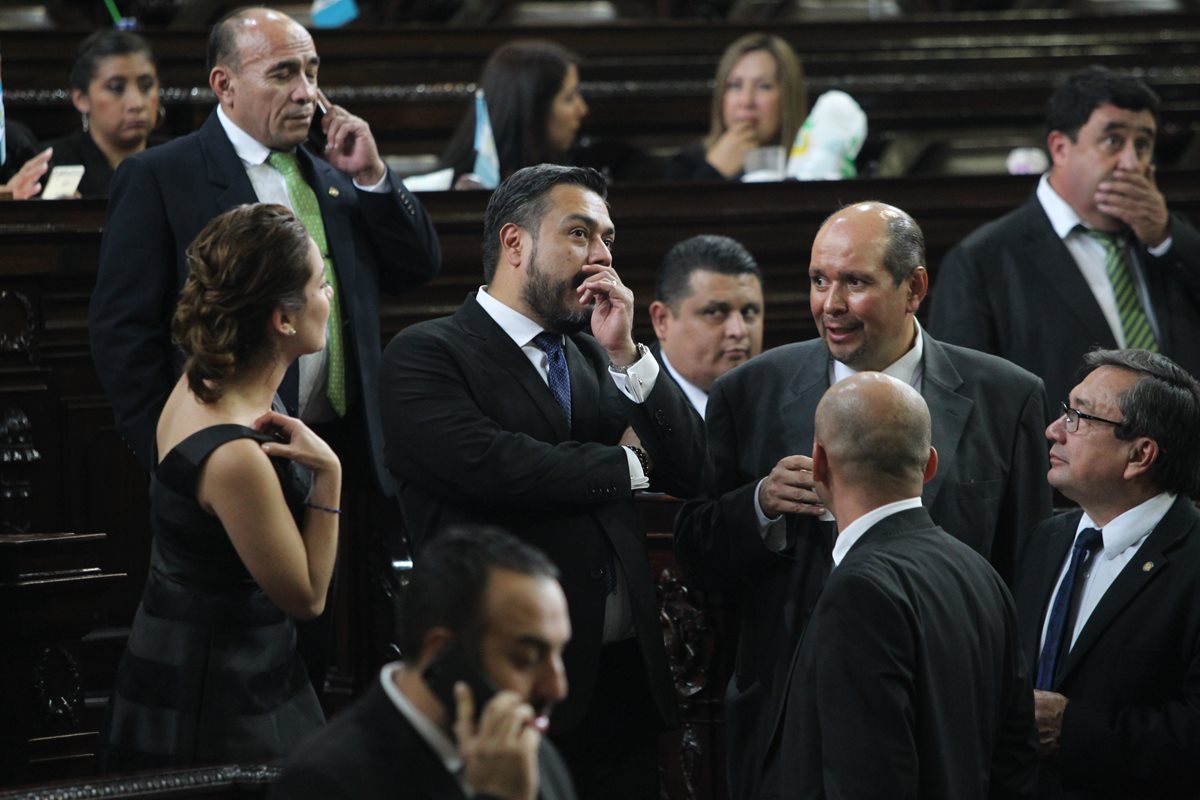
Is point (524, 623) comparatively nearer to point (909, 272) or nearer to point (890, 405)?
point (890, 405)

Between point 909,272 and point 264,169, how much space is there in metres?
1.35

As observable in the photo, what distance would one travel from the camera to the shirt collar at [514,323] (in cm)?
300

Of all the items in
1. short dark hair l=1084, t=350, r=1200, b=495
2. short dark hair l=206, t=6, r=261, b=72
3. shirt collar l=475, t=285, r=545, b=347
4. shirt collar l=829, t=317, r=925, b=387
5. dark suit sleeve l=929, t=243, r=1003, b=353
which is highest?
short dark hair l=206, t=6, r=261, b=72

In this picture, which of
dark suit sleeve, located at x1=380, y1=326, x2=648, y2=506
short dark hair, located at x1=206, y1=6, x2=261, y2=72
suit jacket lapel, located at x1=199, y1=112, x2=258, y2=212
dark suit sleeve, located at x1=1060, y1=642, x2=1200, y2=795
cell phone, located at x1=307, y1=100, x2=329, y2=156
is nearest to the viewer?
dark suit sleeve, located at x1=380, y1=326, x2=648, y2=506

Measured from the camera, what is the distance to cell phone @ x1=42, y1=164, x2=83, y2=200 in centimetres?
452

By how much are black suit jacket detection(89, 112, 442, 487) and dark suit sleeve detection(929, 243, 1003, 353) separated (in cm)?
130

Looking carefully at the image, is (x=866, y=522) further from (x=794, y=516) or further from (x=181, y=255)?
(x=181, y=255)

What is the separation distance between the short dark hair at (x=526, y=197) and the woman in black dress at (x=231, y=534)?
1.51ft

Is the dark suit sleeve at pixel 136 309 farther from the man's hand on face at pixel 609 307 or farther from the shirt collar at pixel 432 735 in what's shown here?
the shirt collar at pixel 432 735

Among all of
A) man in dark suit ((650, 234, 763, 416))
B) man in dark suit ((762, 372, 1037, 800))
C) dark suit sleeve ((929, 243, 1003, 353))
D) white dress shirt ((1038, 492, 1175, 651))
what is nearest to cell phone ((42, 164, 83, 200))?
man in dark suit ((650, 234, 763, 416))

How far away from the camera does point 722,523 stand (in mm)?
3105

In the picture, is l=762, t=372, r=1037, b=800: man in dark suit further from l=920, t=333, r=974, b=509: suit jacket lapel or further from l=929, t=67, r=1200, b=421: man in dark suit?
l=929, t=67, r=1200, b=421: man in dark suit

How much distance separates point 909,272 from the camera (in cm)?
324

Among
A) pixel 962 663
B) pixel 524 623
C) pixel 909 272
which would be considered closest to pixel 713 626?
pixel 909 272
